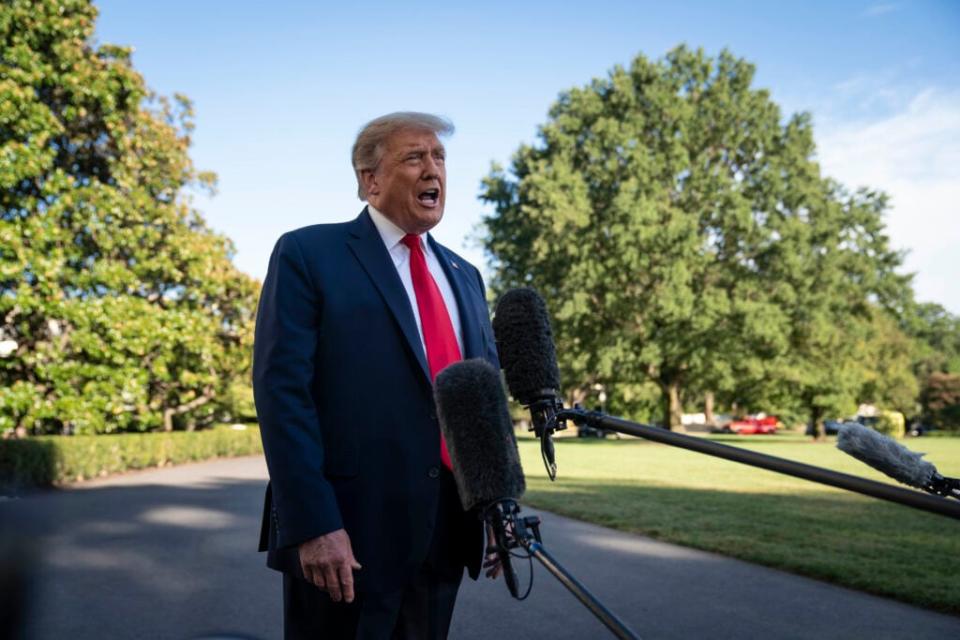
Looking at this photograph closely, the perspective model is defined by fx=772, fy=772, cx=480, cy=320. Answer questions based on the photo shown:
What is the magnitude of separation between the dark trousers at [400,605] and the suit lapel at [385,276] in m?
0.44

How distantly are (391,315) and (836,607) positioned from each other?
4578 mm

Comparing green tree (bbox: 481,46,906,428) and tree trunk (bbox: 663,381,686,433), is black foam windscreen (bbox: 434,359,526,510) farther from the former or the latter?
tree trunk (bbox: 663,381,686,433)

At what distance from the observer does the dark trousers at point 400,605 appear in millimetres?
2291

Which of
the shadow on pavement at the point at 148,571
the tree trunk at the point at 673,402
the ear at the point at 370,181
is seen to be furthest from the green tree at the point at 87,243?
the tree trunk at the point at 673,402

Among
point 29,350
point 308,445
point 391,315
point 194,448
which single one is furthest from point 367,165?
point 194,448

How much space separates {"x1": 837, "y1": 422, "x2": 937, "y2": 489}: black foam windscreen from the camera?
1526 mm

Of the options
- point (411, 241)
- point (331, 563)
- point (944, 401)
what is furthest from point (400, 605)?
point (944, 401)

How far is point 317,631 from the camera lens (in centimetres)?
231

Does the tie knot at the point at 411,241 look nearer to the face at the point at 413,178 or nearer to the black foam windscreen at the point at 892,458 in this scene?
the face at the point at 413,178

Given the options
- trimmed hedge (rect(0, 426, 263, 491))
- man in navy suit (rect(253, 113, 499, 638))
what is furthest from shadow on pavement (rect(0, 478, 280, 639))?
trimmed hedge (rect(0, 426, 263, 491))

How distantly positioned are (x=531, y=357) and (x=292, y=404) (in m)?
0.72

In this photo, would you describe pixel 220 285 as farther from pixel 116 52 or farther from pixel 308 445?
pixel 308 445

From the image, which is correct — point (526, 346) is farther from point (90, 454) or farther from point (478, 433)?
point (90, 454)

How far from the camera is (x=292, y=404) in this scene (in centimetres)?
223
